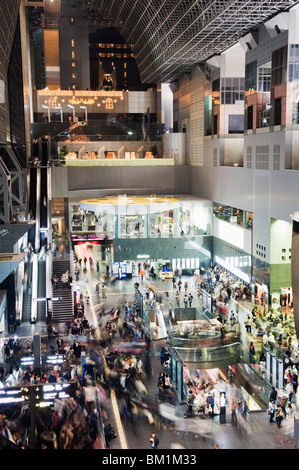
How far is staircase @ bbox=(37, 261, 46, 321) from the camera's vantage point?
896 inches

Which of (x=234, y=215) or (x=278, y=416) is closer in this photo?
(x=278, y=416)

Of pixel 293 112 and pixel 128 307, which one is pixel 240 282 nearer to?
pixel 128 307

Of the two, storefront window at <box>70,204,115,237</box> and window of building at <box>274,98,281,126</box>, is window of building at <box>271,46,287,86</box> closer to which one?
window of building at <box>274,98,281,126</box>

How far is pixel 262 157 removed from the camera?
1019 inches

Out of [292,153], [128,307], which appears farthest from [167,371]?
[292,153]

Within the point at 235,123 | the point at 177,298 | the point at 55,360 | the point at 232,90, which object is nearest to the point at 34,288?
the point at 177,298

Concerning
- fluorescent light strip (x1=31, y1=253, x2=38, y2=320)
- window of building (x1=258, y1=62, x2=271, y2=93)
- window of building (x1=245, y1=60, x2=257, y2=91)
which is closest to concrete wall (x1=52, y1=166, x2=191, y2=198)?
fluorescent light strip (x1=31, y1=253, x2=38, y2=320)

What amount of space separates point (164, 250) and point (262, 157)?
10.5 metres

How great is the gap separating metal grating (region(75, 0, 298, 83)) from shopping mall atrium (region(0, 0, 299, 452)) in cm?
16

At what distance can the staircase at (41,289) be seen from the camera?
74.7 feet

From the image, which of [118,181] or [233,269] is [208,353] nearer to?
[233,269]

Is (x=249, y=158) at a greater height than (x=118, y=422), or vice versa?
(x=249, y=158)

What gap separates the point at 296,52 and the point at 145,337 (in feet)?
46.3

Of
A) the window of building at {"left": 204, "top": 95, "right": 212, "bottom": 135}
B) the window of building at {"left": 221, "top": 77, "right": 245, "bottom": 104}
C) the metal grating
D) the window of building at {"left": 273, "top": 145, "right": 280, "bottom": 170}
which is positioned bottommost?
the window of building at {"left": 273, "top": 145, "right": 280, "bottom": 170}
